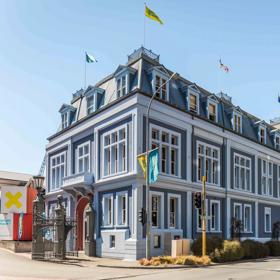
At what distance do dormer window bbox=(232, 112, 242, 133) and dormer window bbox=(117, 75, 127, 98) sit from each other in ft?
43.7

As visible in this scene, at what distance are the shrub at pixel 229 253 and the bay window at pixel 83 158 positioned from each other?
12.5 meters

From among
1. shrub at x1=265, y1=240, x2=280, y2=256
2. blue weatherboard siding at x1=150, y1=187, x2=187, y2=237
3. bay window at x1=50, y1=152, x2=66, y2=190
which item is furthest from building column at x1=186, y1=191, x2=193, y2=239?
bay window at x1=50, y1=152, x2=66, y2=190

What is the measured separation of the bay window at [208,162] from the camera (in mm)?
34297

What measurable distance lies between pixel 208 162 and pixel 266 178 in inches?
482

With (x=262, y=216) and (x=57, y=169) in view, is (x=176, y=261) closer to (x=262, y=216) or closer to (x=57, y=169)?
(x=57, y=169)

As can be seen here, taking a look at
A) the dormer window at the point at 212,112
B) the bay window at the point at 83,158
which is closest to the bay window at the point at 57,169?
the bay window at the point at 83,158

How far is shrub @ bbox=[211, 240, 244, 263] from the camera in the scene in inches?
1027

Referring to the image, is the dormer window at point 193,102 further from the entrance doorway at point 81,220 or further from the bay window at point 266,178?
the bay window at point 266,178

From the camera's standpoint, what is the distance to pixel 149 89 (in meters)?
30.3

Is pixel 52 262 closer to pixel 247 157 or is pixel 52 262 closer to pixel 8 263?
pixel 8 263

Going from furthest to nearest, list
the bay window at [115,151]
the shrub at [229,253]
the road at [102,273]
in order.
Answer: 1. the bay window at [115,151]
2. the shrub at [229,253]
3. the road at [102,273]

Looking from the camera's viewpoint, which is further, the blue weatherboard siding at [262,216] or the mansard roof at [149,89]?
the blue weatherboard siding at [262,216]

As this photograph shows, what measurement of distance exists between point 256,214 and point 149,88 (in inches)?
745

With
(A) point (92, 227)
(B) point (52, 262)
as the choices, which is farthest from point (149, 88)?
(B) point (52, 262)
